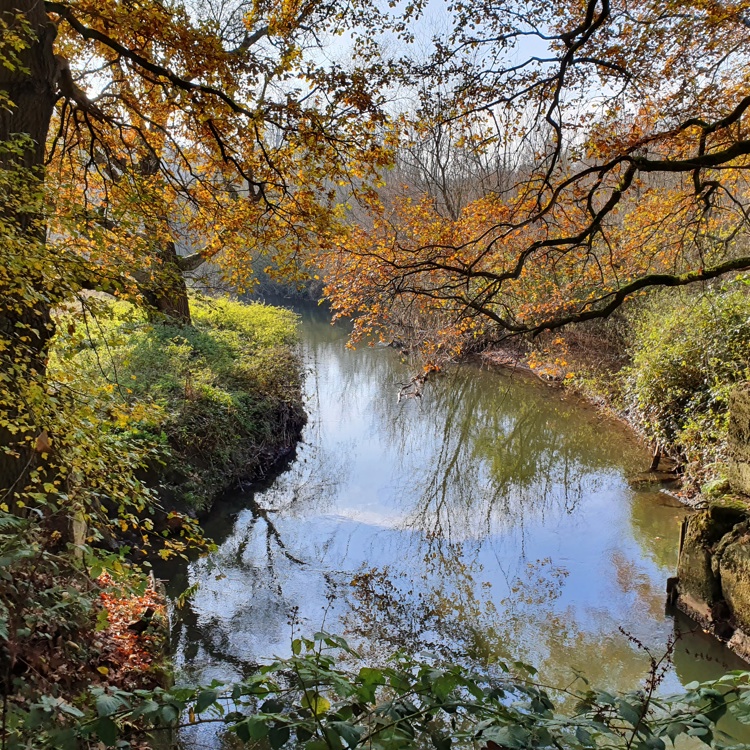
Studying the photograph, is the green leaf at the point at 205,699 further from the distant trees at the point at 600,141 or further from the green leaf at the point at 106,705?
the distant trees at the point at 600,141

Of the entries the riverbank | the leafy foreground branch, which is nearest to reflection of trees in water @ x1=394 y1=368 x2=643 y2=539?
the riverbank

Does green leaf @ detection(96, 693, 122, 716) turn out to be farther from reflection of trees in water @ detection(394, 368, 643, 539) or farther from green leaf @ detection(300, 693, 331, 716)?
reflection of trees in water @ detection(394, 368, 643, 539)

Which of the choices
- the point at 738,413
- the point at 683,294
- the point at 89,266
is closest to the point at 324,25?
the point at 89,266

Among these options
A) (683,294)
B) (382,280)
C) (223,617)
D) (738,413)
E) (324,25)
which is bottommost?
(223,617)

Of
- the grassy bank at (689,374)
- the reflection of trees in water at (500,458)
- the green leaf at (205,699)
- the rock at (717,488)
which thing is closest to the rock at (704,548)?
the rock at (717,488)

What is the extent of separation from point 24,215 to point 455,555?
5579 millimetres

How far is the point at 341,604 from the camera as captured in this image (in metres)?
5.38

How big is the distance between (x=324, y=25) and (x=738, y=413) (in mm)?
5087

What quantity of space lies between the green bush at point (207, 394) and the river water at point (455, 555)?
603mm

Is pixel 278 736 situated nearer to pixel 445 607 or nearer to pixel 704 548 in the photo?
pixel 445 607

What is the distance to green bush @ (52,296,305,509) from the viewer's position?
677 cm

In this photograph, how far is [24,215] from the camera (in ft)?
9.98

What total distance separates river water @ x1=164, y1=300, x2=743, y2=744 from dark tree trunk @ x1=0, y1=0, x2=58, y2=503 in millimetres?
2241

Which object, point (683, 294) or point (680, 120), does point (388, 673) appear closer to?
point (680, 120)
